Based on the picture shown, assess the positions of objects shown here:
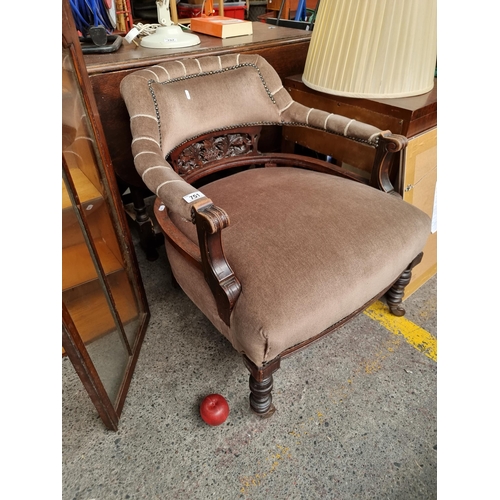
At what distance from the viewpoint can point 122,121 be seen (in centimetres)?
138

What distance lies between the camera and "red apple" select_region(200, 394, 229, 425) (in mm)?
1123

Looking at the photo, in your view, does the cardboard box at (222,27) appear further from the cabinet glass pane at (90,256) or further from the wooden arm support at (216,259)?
the wooden arm support at (216,259)

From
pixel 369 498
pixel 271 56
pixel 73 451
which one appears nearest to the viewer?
pixel 369 498

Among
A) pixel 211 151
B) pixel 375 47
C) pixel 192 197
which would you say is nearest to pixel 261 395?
pixel 192 197

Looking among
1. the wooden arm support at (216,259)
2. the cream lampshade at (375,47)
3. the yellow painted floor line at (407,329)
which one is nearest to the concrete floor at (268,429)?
the yellow painted floor line at (407,329)

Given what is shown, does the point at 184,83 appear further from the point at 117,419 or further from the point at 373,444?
the point at 373,444

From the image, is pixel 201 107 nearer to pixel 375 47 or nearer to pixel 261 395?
pixel 375 47

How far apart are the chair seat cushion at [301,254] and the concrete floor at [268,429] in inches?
13.1

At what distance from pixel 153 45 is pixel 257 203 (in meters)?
0.85

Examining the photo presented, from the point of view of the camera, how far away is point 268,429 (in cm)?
115

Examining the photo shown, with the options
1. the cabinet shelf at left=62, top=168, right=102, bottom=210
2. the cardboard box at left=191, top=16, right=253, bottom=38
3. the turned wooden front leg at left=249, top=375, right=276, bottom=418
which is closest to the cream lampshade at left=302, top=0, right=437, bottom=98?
the cardboard box at left=191, top=16, right=253, bottom=38

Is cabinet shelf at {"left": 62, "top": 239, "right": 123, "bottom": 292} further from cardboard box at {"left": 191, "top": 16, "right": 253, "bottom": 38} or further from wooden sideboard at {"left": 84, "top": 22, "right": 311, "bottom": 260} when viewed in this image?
cardboard box at {"left": 191, "top": 16, "right": 253, "bottom": 38}

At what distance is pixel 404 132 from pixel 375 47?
0.93ft

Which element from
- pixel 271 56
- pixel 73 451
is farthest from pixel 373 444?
pixel 271 56
